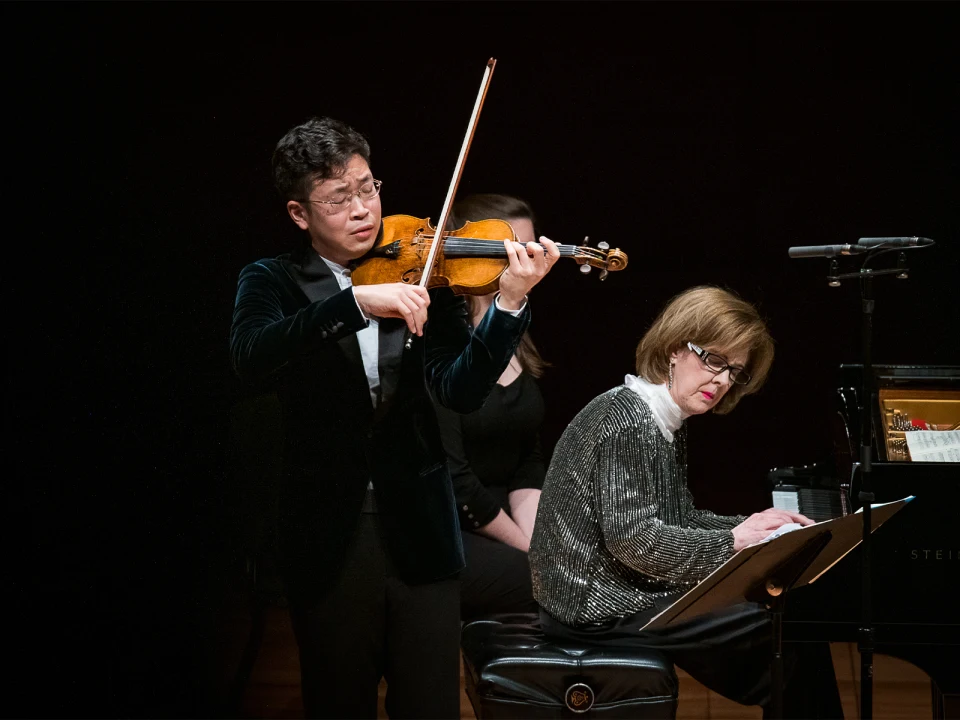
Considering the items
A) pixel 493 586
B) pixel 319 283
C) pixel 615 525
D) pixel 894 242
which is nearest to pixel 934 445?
pixel 894 242

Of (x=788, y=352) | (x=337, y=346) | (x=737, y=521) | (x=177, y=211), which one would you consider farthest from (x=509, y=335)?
(x=788, y=352)

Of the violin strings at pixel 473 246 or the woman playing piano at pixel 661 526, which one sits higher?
the violin strings at pixel 473 246

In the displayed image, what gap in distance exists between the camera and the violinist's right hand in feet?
6.41

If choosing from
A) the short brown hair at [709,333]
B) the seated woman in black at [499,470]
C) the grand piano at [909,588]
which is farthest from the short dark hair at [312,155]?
the grand piano at [909,588]

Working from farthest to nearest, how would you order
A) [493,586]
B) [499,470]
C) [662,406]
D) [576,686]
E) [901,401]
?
[499,470] → [493,586] → [901,401] → [662,406] → [576,686]

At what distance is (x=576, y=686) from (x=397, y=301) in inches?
35.5

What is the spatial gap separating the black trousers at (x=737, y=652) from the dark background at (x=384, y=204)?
0.68 meters

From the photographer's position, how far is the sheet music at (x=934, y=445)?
2.43 m

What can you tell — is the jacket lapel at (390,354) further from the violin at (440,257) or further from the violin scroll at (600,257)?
the violin scroll at (600,257)

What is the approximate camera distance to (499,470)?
279 centimetres

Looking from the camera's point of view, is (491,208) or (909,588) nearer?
(909,588)

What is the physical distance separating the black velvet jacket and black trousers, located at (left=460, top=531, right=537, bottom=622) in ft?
2.10

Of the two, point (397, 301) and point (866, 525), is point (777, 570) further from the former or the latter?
point (397, 301)

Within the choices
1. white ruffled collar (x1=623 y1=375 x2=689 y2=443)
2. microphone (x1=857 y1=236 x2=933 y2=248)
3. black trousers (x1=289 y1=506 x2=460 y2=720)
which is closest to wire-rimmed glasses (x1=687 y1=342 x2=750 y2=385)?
white ruffled collar (x1=623 y1=375 x2=689 y2=443)
